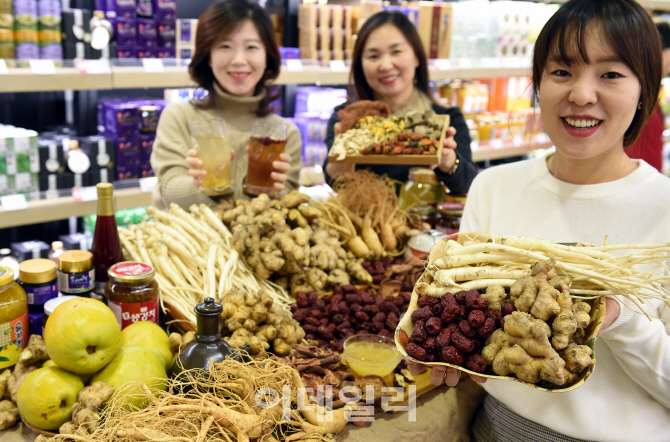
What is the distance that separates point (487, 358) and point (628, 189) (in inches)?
27.8

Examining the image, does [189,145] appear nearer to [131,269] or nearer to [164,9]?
[164,9]

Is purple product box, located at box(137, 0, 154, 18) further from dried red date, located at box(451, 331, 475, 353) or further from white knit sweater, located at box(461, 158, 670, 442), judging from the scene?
dried red date, located at box(451, 331, 475, 353)

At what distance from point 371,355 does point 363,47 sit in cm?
185

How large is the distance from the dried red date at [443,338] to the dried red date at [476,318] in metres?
0.05

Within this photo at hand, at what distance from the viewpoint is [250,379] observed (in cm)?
118

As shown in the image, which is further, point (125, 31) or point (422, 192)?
point (125, 31)

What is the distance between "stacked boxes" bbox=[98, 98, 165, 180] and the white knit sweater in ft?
7.93

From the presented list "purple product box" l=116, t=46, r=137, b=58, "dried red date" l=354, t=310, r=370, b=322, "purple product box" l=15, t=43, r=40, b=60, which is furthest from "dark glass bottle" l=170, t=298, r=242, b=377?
"purple product box" l=116, t=46, r=137, b=58

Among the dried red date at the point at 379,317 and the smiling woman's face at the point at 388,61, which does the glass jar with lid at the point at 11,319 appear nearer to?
the dried red date at the point at 379,317

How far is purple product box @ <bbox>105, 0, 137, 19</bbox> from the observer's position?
306cm

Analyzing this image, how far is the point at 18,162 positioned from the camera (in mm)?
2889

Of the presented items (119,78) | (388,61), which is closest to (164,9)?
(119,78)

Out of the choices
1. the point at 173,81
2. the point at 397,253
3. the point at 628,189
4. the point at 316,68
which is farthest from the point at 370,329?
the point at 316,68

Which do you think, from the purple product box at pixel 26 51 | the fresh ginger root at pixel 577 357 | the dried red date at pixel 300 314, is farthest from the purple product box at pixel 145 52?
the fresh ginger root at pixel 577 357
